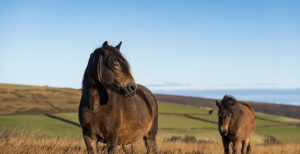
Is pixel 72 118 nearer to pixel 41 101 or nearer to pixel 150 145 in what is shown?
pixel 41 101

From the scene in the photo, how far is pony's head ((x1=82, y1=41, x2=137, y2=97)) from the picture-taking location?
16.1ft

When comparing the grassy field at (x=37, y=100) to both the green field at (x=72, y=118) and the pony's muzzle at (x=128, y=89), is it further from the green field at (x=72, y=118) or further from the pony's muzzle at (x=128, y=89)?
the pony's muzzle at (x=128, y=89)

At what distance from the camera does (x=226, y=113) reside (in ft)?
31.9

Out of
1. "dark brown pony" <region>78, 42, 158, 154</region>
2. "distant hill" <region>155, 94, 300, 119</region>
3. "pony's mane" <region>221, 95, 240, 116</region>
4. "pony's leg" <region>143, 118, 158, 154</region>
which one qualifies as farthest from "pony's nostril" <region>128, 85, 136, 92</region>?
"distant hill" <region>155, 94, 300, 119</region>

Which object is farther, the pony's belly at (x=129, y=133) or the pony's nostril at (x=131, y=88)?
the pony's belly at (x=129, y=133)

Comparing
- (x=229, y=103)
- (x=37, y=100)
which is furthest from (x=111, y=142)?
(x=37, y=100)

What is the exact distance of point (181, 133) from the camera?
84.1ft

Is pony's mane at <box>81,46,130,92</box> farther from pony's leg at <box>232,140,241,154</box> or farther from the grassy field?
the grassy field

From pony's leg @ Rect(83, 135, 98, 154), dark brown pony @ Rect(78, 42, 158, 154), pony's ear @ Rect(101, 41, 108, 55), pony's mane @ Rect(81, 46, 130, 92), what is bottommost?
pony's leg @ Rect(83, 135, 98, 154)

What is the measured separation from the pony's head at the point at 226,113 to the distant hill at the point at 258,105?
3640 cm

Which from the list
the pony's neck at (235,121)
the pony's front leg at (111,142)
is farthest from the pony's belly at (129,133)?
the pony's neck at (235,121)

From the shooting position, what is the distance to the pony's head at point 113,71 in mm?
4922

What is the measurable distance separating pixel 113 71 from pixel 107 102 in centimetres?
79

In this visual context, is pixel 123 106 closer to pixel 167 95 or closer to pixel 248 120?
pixel 248 120
